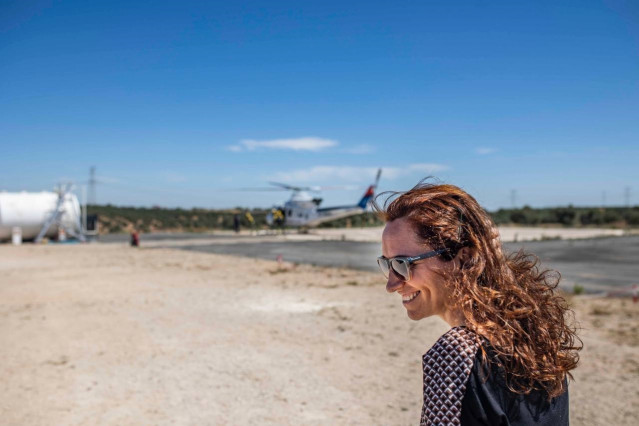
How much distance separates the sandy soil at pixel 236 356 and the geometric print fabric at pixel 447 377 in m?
3.76

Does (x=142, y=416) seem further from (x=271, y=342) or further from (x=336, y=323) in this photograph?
(x=336, y=323)

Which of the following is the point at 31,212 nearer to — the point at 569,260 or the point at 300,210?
the point at 300,210

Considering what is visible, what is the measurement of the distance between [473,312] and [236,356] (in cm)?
577

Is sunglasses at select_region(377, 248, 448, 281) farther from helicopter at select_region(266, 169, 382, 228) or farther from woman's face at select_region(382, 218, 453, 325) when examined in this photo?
helicopter at select_region(266, 169, 382, 228)

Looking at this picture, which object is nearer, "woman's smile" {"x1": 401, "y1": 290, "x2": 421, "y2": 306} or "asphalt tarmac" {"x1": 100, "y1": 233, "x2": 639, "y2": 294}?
"woman's smile" {"x1": 401, "y1": 290, "x2": 421, "y2": 306}

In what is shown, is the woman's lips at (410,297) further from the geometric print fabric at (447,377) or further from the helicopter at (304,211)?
the helicopter at (304,211)

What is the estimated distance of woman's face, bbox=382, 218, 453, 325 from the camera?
1.48m

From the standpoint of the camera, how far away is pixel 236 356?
6715 mm

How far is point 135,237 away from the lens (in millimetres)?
27156

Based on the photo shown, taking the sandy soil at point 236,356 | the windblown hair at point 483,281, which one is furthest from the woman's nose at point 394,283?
the sandy soil at point 236,356

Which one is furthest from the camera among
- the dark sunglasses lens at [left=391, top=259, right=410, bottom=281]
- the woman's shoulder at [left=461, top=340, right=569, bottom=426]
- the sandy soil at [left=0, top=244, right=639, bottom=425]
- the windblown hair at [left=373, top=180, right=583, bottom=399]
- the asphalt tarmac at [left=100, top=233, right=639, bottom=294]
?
the asphalt tarmac at [left=100, top=233, right=639, bottom=294]

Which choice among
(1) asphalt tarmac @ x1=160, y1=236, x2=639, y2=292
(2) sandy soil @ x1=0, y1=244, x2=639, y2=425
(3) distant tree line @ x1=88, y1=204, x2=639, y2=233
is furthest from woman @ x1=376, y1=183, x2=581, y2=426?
(3) distant tree line @ x1=88, y1=204, x2=639, y2=233

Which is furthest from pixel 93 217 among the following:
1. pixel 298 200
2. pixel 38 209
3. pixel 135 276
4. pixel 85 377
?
pixel 85 377

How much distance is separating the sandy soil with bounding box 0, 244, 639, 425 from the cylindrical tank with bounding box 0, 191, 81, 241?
749 inches
